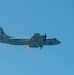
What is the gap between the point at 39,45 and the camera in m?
198

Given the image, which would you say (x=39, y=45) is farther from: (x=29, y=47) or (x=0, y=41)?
(x=0, y=41)

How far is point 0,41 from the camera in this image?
7849 inches

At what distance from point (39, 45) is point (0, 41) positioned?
1649 cm

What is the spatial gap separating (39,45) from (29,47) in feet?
14.7

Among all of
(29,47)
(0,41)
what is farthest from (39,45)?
(0,41)

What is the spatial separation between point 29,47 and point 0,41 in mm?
12717

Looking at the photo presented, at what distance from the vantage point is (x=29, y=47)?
646 feet
